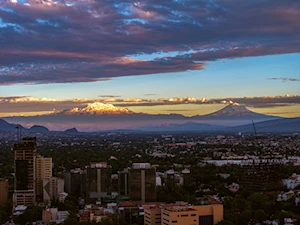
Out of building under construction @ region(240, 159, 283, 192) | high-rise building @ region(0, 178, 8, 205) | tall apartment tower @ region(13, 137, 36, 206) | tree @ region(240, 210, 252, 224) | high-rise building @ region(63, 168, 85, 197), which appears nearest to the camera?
tree @ region(240, 210, 252, 224)

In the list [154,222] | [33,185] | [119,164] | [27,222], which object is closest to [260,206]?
[154,222]

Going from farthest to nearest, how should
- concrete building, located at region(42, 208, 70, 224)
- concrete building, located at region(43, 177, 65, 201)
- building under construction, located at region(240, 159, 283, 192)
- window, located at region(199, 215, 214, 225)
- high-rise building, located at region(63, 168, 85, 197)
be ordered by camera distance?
1. high-rise building, located at region(63, 168, 85, 197)
2. building under construction, located at region(240, 159, 283, 192)
3. concrete building, located at region(43, 177, 65, 201)
4. concrete building, located at region(42, 208, 70, 224)
5. window, located at region(199, 215, 214, 225)

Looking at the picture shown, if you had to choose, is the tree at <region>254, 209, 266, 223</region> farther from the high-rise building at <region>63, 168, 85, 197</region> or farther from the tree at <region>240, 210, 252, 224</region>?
the high-rise building at <region>63, 168, 85, 197</region>

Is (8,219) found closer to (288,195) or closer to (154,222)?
(154,222)

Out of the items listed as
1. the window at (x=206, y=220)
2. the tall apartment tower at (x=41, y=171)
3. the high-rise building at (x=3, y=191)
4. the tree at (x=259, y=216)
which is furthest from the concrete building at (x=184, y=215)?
the high-rise building at (x=3, y=191)

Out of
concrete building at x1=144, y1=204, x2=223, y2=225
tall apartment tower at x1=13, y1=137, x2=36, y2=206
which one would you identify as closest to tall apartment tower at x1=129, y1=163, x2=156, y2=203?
tall apartment tower at x1=13, y1=137, x2=36, y2=206

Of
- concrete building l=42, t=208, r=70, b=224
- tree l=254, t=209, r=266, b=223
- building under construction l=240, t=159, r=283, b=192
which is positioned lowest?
concrete building l=42, t=208, r=70, b=224

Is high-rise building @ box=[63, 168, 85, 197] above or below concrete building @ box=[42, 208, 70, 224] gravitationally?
above

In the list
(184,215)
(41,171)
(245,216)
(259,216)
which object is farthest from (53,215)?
(259,216)
